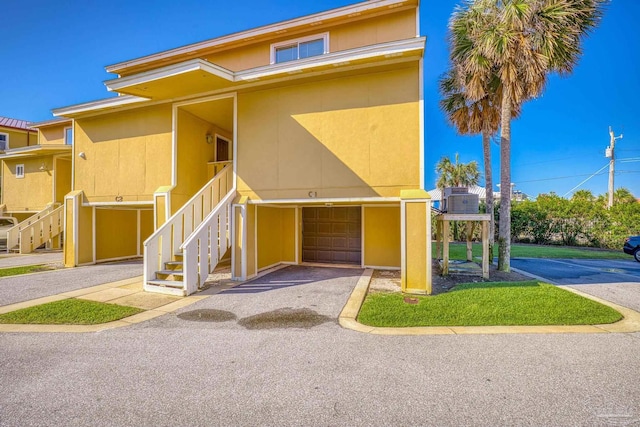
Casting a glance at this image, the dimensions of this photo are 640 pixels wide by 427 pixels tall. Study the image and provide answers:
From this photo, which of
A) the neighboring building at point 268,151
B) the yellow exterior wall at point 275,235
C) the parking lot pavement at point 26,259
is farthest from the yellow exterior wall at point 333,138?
the parking lot pavement at point 26,259

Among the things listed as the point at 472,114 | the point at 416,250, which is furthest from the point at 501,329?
the point at 472,114

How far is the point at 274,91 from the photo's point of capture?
27.2ft

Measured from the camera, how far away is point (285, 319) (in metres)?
5.23

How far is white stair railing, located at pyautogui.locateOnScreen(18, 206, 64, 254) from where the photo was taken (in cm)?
1409

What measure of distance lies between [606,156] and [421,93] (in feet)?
83.9

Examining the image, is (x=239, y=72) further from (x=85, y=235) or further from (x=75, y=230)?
(x=85, y=235)

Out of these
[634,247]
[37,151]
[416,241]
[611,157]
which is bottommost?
[634,247]

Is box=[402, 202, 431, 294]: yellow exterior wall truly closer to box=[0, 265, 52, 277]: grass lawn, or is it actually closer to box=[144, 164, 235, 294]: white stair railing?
box=[144, 164, 235, 294]: white stair railing

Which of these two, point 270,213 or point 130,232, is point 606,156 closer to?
point 270,213

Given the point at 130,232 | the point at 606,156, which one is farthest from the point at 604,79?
the point at 130,232

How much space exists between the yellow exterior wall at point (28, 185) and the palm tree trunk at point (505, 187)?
2125cm

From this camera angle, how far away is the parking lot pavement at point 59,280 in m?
6.76

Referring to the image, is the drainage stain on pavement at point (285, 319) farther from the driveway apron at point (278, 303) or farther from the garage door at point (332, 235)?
the garage door at point (332, 235)

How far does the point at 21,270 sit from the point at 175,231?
6.12 m
